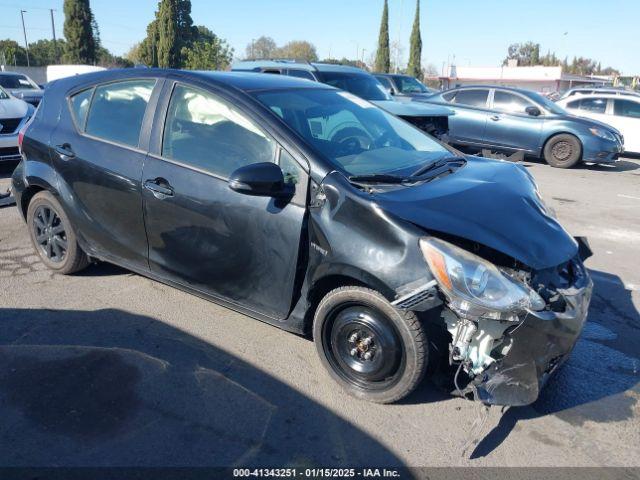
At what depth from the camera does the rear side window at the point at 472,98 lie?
12.5 metres

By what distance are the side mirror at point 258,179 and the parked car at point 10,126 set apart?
7265 millimetres

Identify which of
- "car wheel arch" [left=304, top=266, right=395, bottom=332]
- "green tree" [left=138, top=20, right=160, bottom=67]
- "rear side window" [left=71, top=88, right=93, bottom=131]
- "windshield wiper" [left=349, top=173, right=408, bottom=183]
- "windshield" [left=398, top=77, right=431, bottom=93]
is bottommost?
"car wheel arch" [left=304, top=266, right=395, bottom=332]

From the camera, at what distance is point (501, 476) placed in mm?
2484

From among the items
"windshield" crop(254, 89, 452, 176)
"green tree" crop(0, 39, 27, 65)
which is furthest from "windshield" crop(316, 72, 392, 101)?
"green tree" crop(0, 39, 27, 65)

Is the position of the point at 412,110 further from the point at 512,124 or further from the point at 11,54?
the point at 11,54

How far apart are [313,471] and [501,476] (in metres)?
0.88

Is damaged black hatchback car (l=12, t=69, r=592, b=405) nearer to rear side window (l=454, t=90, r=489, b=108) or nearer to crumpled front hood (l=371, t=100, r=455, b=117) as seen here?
crumpled front hood (l=371, t=100, r=455, b=117)

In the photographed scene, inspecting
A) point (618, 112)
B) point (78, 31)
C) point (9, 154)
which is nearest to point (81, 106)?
point (9, 154)

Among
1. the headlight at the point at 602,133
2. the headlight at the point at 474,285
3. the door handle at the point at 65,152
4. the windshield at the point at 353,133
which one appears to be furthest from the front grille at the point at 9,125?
the headlight at the point at 602,133

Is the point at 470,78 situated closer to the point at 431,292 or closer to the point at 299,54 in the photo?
the point at 299,54

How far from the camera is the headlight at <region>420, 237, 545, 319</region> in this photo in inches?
99.4

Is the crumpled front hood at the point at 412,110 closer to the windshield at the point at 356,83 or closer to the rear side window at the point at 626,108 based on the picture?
the windshield at the point at 356,83

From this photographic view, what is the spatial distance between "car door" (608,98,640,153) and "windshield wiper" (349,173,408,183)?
42.8 feet

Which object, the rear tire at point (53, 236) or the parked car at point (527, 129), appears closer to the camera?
the rear tire at point (53, 236)
